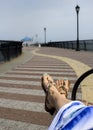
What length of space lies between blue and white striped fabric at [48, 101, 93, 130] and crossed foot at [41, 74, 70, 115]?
0.74ft

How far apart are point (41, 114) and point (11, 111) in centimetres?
63

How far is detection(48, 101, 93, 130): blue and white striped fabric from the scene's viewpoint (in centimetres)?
151

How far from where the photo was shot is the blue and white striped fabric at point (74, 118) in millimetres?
1514

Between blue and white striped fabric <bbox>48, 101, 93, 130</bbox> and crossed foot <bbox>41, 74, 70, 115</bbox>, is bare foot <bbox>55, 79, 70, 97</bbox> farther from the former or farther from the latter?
blue and white striped fabric <bbox>48, 101, 93, 130</bbox>

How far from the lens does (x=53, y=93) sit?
2.15 m

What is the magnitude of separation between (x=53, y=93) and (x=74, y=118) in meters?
0.59

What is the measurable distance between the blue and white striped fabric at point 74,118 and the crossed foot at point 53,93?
8.8 inches

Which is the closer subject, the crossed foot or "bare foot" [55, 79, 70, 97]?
the crossed foot

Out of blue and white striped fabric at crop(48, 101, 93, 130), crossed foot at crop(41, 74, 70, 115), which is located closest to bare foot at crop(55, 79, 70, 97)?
crossed foot at crop(41, 74, 70, 115)

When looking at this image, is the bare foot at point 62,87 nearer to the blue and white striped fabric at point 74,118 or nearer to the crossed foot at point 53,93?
the crossed foot at point 53,93

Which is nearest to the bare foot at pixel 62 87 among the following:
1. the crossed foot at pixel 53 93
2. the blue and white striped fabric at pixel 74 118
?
the crossed foot at pixel 53 93

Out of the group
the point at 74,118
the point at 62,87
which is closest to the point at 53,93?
the point at 62,87

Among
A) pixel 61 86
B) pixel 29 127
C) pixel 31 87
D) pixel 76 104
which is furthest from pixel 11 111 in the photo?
pixel 76 104

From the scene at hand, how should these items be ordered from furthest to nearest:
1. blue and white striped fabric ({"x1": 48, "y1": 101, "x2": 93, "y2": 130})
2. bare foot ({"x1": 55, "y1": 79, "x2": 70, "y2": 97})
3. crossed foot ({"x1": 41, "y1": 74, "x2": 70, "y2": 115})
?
bare foot ({"x1": 55, "y1": 79, "x2": 70, "y2": 97}) < crossed foot ({"x1": 41, "y1": 74, "x2": 70, "y2": 115}) < blue and white striped fabric ({"x1": 48, "y1": 101, "x2": 93, "y2": 130})
